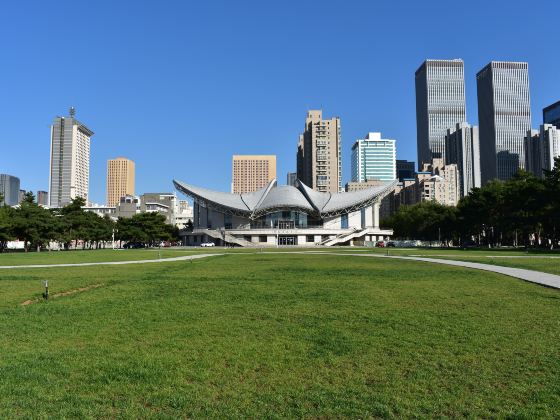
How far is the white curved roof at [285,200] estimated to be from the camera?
119562mm

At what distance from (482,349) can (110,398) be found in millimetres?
5999

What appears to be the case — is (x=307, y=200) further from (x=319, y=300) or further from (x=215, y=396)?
(x=215, y=396)

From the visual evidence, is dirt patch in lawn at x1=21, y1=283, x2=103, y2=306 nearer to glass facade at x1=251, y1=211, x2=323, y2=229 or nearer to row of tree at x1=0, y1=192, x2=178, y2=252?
row of tree at x1=0, y1=192, x2=178, y2=252

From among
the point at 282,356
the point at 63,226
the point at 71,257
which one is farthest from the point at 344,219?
the point at 282,356

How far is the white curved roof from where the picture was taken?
120m

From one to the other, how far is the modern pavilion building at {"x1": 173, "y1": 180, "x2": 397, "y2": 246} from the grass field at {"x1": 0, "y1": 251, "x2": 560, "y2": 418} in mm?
99533

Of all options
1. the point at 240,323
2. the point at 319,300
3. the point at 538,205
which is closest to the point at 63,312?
the point at 240,323

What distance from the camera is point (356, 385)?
635cm

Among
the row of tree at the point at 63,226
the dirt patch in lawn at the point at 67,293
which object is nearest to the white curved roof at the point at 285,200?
the row of tree at the point at 63,226

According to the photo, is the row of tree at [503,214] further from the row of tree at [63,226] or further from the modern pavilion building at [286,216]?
the row of tree at [63,226]

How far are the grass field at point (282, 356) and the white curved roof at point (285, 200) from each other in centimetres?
10508

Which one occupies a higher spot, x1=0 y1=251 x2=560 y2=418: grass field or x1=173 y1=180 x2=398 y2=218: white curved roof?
x1=173 y1=180 x2=398 y2=218: white curved roof

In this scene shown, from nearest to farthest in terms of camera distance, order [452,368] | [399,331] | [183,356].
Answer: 1. [452,368]
2. [183,356]
3. [399,331]

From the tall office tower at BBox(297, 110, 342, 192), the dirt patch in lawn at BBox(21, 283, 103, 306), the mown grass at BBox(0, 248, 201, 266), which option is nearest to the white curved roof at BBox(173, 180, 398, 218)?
the tall office tower at BBox(297, 110, 342, 192)
